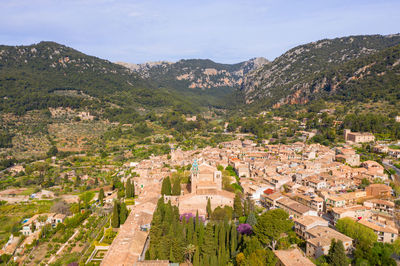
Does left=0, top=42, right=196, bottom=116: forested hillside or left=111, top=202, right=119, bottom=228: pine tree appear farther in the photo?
left=0, top=42, right=196, bottom=116: forested hillside

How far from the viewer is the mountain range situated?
7481 cm

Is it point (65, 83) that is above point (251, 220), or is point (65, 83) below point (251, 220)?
above

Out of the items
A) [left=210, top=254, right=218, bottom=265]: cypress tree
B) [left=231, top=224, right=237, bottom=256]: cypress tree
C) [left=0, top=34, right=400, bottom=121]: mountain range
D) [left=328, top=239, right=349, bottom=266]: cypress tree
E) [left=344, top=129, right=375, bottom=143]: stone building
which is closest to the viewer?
[left=328, top=239, right=349, bottom=266]: cypress tree

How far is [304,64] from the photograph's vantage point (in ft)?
361

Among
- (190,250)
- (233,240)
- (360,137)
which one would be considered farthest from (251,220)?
(360,137)

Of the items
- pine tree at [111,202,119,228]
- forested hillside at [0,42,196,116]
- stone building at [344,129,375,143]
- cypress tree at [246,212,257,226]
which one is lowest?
pine tree at [111,202,119,228]

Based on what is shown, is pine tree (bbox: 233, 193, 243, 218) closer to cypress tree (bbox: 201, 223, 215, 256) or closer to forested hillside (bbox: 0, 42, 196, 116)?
cypress tree (bbox: 201, 223, 215, 256)

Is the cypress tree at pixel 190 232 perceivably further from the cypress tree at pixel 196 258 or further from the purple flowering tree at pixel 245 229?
the purple flowering tree at pixel 245 229

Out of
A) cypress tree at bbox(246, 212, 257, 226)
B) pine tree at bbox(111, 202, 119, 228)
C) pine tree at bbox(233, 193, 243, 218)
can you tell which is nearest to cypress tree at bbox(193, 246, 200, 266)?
cypress tree at bbox(246, 212, 257, 226)

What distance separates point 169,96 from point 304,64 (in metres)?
51.2

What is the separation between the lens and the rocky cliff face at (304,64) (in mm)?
95125

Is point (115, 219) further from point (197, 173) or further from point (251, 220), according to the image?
point (251, 220)

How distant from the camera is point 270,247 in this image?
21.8 metres

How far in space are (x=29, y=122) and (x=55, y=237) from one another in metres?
50.8
